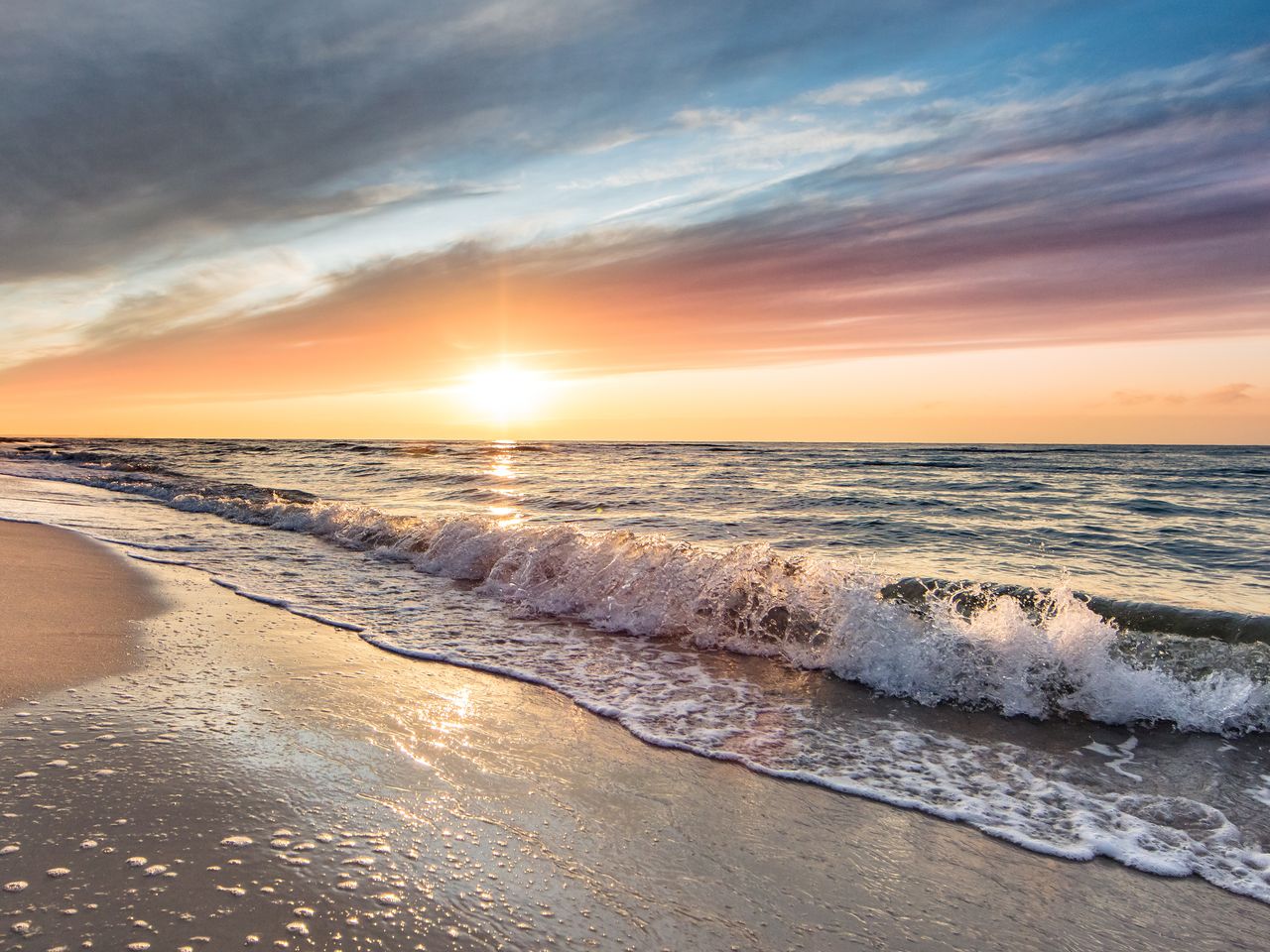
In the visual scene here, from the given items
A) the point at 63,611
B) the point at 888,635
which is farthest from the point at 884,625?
the point at 63,611

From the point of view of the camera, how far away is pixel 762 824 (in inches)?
151

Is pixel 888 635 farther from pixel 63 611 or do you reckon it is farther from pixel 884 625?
pixel 63 611

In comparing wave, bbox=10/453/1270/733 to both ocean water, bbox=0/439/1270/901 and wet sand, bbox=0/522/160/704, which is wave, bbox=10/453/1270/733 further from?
wet sand, bbox=0/522/160/704

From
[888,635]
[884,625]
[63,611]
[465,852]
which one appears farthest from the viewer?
[63,611]

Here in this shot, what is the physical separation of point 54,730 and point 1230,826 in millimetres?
6623

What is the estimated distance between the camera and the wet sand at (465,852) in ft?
9.10

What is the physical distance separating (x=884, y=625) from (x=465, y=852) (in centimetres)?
486

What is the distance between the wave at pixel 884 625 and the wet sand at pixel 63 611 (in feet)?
12.9

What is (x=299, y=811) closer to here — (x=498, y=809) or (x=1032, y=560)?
(x=498, y=809)

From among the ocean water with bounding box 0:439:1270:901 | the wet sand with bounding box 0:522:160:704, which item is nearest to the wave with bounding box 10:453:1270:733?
the ocean water with bounding box 0:439:1270:901

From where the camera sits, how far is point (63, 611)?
7164 millimetres

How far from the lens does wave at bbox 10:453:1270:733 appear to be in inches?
237

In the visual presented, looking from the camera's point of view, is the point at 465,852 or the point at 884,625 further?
the point at 884,625

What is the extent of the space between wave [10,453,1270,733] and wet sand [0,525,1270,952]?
8.61 feet
